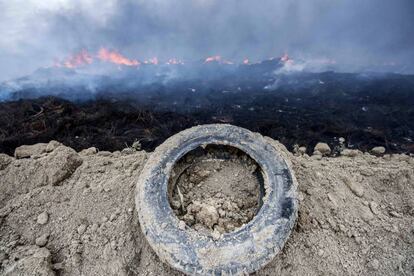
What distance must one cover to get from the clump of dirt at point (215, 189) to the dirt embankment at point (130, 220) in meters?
0.53

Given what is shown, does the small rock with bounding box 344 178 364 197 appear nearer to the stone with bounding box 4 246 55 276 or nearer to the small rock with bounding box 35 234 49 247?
the stone with bounding box 4 246 55 276

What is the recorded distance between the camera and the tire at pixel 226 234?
249 centimetres

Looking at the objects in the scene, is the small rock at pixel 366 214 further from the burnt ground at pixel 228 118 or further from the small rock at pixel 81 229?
the burnt ground at pixel 228 118

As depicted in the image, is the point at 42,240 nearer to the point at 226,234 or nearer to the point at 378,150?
the point at 226,234

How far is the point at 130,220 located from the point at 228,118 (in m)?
6.31

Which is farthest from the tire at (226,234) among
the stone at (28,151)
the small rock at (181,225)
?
the stone at (28,151)

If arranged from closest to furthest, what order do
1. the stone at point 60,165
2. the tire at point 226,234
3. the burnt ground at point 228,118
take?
the tire at point 226,234 → the stone at point 60,165 → the burnt ground at point 228,118

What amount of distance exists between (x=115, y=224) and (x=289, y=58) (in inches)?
759

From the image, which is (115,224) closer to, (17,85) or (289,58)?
(17,85)

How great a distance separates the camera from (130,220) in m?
3.04

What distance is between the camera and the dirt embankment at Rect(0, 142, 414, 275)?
2691 millimetres

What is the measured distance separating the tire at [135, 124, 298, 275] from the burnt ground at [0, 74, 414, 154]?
350 centimetres

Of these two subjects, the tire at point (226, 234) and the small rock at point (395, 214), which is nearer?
the tire at point (226, 234)

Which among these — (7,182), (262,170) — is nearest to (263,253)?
(262,170)
